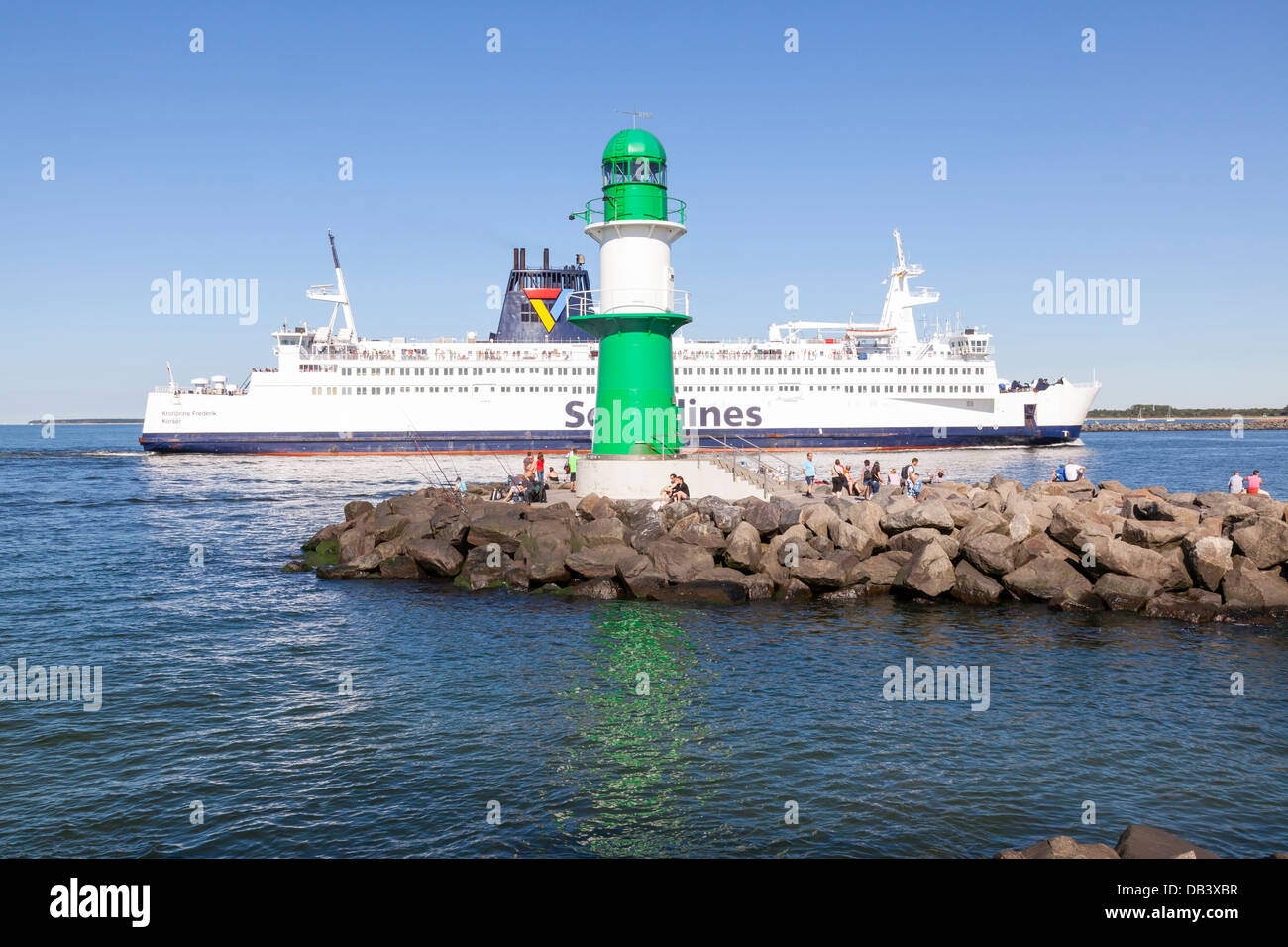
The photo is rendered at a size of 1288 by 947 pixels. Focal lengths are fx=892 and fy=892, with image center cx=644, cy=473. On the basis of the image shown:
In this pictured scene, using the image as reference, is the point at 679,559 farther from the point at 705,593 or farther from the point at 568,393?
the point at 568,393

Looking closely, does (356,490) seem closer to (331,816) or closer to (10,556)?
(10,556)

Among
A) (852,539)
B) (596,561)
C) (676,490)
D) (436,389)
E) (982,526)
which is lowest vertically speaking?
(596,561)

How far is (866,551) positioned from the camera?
18.0 meters

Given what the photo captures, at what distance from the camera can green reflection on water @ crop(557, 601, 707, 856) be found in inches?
307

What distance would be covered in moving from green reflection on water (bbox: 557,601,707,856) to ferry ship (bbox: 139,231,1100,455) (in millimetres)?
49974

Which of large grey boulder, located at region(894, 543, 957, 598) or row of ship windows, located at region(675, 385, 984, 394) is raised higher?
row of ship windows, located at region(675, 385, 984, 394)

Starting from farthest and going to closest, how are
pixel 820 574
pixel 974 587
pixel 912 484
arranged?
1. pixel 912 484
2. pixel 820 574
3. pixel 974 587

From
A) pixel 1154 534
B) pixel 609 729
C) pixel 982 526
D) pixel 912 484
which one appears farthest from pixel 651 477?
pixel 609 729

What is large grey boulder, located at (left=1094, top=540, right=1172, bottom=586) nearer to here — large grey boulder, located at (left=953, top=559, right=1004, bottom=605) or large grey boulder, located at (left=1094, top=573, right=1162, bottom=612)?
large grey boulder, located at (left=1094, top=573, right=1162, bottom=612)

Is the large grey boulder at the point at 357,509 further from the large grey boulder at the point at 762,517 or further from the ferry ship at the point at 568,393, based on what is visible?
the ferry ship at the point at 568,393

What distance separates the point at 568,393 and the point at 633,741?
5667 cm

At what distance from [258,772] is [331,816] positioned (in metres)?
1.51

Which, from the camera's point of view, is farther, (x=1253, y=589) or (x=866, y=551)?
(x=866, y=551)

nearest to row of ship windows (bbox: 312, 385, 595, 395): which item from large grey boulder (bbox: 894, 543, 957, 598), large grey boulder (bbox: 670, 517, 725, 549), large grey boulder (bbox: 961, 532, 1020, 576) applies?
large grey boulder (bbox: 670, 517, 725, 549)
